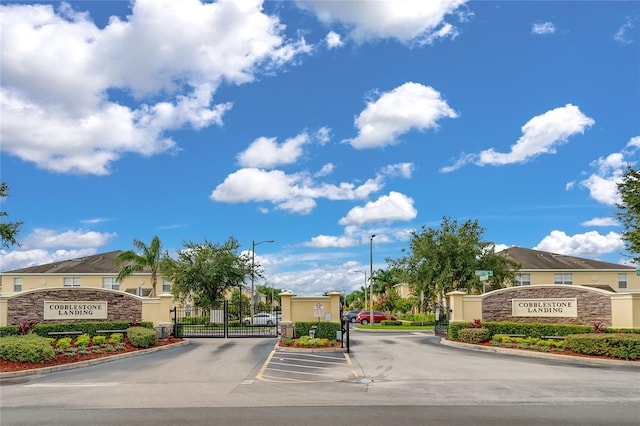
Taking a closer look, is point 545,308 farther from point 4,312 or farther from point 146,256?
point 146,256

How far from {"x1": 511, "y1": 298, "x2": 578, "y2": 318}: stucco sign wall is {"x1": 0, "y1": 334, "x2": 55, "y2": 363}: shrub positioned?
20245 millimetres

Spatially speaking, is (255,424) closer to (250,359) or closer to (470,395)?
(470,395)

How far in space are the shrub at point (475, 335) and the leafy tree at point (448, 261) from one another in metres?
14.2

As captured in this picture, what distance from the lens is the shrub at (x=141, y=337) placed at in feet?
76.4

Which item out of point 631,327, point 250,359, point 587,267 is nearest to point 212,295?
point 250,359

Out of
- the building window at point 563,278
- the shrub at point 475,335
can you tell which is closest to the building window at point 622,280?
the building window at point 563,278

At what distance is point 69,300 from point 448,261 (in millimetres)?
25403

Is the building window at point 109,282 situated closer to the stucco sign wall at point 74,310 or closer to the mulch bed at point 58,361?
the stucco sign wall at point 74,310

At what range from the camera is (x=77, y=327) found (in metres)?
25.8

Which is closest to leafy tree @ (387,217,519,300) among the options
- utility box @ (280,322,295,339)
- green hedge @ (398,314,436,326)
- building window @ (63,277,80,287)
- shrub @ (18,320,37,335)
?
green hedge @ (398,314,436,326)

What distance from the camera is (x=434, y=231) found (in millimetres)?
42156

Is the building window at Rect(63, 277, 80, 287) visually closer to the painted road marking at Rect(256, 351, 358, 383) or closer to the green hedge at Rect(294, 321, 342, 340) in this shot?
the green hedge at Rect(294, 321, 342, 340)

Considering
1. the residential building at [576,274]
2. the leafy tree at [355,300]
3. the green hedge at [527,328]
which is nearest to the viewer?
the green hedge at [527,328]

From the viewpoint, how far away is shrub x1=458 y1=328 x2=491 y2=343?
24422 millimetres
